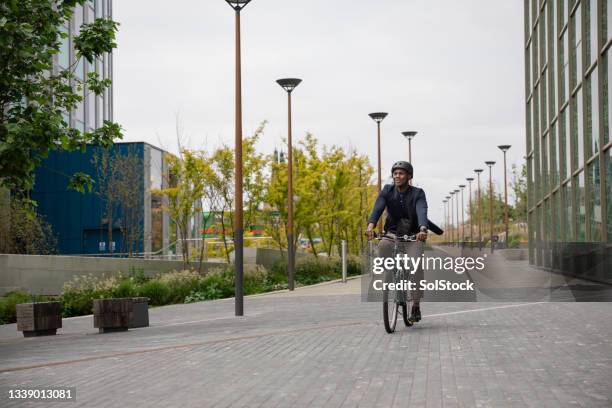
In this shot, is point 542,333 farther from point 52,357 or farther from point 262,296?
point 262,296

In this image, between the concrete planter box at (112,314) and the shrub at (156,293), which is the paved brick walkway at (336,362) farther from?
the shrub at (156,293)

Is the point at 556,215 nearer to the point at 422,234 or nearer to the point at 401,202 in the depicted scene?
the point at 401,202

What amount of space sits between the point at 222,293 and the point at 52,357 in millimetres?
11908

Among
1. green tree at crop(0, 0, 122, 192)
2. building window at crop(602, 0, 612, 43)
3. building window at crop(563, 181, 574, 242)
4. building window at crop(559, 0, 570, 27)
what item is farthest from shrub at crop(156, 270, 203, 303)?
building window at crop(559, 0, 570, 27)

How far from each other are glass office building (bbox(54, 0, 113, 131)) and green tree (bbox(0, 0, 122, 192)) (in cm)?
2816

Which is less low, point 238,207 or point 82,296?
point 238,207

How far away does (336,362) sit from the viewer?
768 centimetres

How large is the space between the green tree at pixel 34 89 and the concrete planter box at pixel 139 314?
2179 millimetres

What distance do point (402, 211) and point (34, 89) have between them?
543 cm

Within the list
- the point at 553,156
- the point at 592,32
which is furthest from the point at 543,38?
the point at 592,32

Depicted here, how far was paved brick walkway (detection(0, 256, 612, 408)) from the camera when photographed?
6.02 m

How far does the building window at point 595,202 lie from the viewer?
2297 cm

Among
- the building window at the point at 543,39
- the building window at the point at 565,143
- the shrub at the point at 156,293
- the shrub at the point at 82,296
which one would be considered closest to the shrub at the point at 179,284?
the shrub at the point at 156,293

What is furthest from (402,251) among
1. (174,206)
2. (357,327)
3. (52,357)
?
(174,206)
